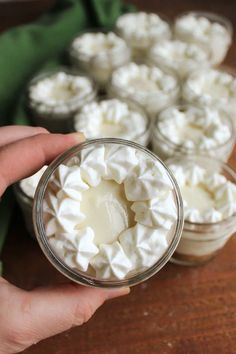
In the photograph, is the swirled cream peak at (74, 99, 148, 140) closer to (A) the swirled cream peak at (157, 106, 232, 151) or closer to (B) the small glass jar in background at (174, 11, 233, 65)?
(A) the swirled cream peak at (157, 106, 232, 151)

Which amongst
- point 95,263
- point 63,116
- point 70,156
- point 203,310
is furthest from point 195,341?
point 63,116

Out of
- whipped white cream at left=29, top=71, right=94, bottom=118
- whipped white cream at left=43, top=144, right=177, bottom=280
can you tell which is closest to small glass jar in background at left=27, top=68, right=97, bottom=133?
whipped white cream at left=29, top=71, right=94, bottom=118

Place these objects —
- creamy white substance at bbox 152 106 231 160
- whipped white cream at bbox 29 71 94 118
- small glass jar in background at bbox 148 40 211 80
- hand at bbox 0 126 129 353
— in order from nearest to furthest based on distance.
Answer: hand at bbox 0 126 129 353
creamy white substance at bbox 152 106 231 160
whipped white cream at bbox 29 71 94 118
small glass jar in background at bbox 148 40 211 80

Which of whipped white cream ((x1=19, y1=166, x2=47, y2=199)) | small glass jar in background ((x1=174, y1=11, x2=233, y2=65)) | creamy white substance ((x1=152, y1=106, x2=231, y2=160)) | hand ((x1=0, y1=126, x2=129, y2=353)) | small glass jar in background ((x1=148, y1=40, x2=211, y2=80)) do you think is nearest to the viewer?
hand ((x1=0, y1=126, x2=129, y2=353))

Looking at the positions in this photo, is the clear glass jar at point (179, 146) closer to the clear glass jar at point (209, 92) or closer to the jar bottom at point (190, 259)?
the clear glass jar at point (209, 92)

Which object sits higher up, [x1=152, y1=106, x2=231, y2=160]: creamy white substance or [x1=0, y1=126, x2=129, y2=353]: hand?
[x1=0, y1=126, x2=129, y2=353]: hand

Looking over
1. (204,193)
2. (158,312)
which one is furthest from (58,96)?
(158,312)

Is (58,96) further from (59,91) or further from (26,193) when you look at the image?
(26,193)
